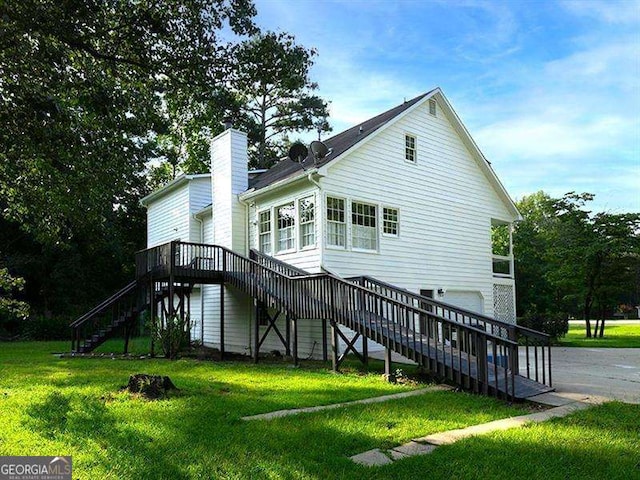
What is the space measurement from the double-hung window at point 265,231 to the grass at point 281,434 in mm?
6837

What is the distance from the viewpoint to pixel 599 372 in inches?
395

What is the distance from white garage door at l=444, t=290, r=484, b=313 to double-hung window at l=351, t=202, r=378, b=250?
11.8 ft

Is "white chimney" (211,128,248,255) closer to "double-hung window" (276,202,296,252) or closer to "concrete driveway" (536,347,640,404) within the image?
"double-hung window" (276,202,296,252)

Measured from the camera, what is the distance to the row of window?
13141 mm

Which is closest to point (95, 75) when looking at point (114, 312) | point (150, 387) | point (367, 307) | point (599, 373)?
point (150, 387)

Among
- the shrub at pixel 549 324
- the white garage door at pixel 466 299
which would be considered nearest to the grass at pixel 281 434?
the white garage door at pixel 466 299

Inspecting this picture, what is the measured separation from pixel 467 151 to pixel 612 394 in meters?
11.0

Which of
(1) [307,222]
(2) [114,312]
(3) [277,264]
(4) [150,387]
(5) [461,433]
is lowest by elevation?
(5) [461,433]

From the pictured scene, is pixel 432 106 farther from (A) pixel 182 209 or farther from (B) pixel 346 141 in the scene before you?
(A) pixel 182 209

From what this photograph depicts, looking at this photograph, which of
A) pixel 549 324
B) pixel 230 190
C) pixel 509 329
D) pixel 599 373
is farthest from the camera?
pixel 549 324

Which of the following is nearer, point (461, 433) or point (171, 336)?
point (461, 433)

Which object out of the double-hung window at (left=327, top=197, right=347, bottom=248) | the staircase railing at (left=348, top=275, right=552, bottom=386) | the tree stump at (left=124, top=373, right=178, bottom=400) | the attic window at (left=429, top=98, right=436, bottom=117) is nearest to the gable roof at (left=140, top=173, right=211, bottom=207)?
the double-hung window at (left=327, top=197, right=347, bottom=248)

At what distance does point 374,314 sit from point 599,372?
4872 millimetres

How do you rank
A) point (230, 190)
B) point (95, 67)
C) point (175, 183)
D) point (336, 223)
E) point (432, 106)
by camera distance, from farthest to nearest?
point (175, 183), point (432, 106), point (230, 190), point (336, 223), point (95, 67)
